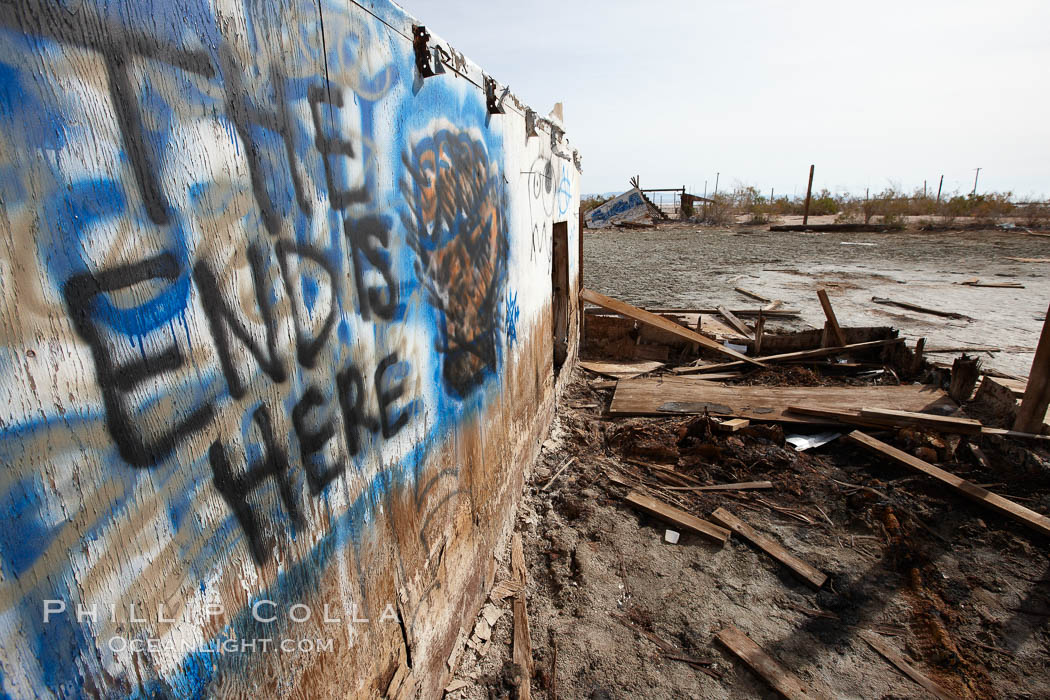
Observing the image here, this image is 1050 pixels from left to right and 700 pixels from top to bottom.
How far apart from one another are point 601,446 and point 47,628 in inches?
205

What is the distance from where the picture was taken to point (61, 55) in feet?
3.03

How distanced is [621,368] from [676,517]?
368cm

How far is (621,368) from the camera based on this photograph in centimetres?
800

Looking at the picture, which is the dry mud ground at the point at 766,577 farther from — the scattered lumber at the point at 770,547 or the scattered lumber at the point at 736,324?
the scattered lumber at the point at 736,324

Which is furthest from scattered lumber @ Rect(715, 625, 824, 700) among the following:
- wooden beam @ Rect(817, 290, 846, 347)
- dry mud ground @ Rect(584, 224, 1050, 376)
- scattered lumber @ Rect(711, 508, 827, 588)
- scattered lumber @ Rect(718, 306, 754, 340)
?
dry mud ground @ Rect(584, 224, 1050, 376)

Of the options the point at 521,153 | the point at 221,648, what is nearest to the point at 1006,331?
the point at 521,153

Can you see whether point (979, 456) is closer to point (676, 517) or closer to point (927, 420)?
point (927, 420)

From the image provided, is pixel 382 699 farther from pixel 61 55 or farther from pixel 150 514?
pixel 61 55

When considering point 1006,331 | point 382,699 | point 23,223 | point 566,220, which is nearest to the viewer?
point 23,223

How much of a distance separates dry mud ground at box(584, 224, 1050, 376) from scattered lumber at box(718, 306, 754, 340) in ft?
3.88

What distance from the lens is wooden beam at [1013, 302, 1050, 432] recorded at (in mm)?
4942

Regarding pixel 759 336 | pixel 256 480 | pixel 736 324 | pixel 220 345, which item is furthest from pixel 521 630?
pixel 736 324

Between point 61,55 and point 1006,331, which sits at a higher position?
point 61,55

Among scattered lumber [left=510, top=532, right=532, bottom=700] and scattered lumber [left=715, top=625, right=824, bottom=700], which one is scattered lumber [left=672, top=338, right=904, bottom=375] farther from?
scattered lumber [left=715, top=625, right=824, bottom=700]
